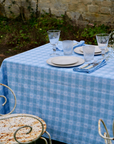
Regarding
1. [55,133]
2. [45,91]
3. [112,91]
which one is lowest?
[55,133]

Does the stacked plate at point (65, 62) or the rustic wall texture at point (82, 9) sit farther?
the rustic wall texture at point (82, 9)

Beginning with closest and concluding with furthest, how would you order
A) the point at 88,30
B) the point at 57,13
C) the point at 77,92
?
the point at 77,92, the point at 88,30, the point at 57,13

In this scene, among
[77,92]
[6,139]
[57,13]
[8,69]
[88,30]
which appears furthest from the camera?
[57,13]

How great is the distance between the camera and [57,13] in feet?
18.3

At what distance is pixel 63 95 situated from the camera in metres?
1.58

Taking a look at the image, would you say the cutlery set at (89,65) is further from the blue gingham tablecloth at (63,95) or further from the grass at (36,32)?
the grass at (36,32)

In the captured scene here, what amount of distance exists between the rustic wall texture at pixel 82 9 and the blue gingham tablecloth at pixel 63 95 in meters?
3.54

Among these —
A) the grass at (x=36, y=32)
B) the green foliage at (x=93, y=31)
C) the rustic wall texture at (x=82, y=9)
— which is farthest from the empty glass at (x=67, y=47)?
the rustic wall texture at (x=82, y=9)

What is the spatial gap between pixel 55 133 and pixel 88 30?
372 cm

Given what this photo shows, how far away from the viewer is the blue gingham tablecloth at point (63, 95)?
4.75 feet

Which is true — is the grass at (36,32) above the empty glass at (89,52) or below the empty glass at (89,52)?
below

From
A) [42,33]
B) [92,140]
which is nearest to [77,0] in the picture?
[42,33]

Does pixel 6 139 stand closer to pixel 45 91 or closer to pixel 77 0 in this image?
pixel 45 91

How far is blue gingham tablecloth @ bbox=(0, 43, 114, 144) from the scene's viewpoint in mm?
1446
